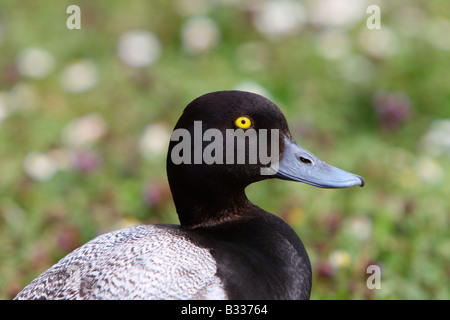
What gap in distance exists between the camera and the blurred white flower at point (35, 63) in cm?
461

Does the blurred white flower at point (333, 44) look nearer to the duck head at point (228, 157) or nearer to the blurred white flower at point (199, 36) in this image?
the blurred white flower at point (199, 36)

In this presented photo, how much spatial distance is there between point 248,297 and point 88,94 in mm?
2846

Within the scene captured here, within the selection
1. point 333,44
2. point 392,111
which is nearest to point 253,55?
point 333,44

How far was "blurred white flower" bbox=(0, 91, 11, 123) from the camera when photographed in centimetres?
418

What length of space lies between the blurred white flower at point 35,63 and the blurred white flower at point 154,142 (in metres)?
1.12

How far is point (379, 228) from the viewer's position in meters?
3.14

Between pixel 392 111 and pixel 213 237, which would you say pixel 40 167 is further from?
pixel 392 111

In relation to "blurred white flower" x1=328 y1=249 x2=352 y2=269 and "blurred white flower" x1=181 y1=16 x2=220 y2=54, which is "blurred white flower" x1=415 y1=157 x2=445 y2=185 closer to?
"blurred white flower" x1=328 y1=249 x2=352 y2=269

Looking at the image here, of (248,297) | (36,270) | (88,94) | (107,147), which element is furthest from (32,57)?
(248,297)

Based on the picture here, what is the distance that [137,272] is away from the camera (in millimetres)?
1976

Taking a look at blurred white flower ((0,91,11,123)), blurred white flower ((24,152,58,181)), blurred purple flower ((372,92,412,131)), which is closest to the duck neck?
blurred white flower ((24,152,58,181))

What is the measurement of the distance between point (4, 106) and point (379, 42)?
101 inches

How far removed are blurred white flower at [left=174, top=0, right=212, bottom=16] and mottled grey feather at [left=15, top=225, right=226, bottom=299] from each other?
3168 millimetres

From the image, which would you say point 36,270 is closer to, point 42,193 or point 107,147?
point 42,193
